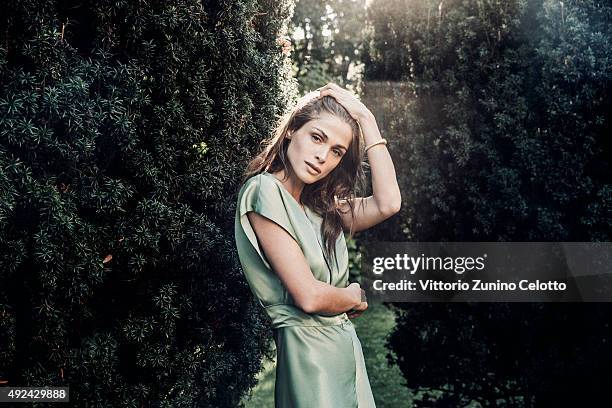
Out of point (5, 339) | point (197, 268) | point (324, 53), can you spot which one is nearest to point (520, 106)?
point (197, 268)

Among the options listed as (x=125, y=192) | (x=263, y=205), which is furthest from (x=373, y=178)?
(x=125, y=192)

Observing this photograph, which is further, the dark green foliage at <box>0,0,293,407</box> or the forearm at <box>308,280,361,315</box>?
the dark green foliage at <box>0,0,293,407</box>

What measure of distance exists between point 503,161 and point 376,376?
161 inches

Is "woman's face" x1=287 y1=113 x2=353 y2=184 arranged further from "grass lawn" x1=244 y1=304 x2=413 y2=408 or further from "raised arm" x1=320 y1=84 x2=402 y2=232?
"grass lawn" x1=244 y1=304 x2=413 y2=408

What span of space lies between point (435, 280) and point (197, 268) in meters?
3.41

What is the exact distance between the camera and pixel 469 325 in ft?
20.3

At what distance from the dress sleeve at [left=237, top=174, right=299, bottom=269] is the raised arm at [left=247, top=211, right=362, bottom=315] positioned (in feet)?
0.07

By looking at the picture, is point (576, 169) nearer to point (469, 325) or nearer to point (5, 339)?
point (469, 325)

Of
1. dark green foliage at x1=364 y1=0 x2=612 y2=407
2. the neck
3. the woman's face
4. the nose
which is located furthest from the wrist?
dark green foliage at x1=364 y1=0 x2=612 y2=407

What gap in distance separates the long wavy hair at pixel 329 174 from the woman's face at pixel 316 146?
0.04 meters

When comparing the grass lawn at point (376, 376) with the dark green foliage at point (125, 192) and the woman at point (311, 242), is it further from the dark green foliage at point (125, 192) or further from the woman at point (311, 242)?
the woman at point (311, 242)

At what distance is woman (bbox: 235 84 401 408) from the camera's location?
9.10 ft

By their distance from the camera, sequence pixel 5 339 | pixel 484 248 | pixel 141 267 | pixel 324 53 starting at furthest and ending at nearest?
1. pixel 324 53
2. pixel 484 248
3. pixel 141 267
4. pixel 5 339

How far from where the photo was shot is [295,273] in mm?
2684
